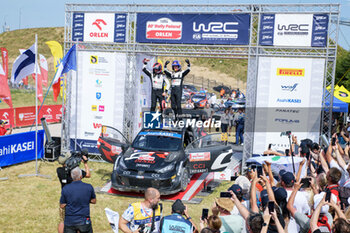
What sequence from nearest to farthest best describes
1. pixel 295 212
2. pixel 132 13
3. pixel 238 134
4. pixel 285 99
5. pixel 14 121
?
1. pixel 295 212
2. pixel 285 99
3. pixel 132 13
4. pixel 238 134
5. pixel 14 121

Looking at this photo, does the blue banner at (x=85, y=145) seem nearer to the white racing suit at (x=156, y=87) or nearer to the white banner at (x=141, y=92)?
the white banner at (x=141, y=92)

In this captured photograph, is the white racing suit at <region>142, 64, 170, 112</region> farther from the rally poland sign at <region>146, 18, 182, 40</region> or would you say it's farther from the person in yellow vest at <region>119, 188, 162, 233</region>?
the person in yellow vest at <region>119, 188, 162, 233</region>

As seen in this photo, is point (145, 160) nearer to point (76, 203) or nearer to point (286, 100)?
point (76, 203)

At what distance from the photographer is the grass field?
8133mm

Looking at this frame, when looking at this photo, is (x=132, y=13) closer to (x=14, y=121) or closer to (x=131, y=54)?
(x=131, y=54)

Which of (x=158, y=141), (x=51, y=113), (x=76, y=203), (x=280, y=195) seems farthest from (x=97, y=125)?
(x=51, y=113)

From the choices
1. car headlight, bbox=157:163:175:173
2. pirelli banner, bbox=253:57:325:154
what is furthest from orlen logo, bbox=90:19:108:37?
car headlight, bbox=157:163:175:173

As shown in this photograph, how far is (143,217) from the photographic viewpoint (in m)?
4.61

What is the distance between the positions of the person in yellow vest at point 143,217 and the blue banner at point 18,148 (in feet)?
31.6

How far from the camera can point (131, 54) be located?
46.6 feet

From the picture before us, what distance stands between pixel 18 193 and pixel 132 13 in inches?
297

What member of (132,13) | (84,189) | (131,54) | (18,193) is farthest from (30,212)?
(132,13)

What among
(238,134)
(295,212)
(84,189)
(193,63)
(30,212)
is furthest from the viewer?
(193,63)

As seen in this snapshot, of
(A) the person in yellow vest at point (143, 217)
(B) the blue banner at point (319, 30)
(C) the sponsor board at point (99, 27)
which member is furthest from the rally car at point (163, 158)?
(A) the person in yellow vest at point (143, 217)
